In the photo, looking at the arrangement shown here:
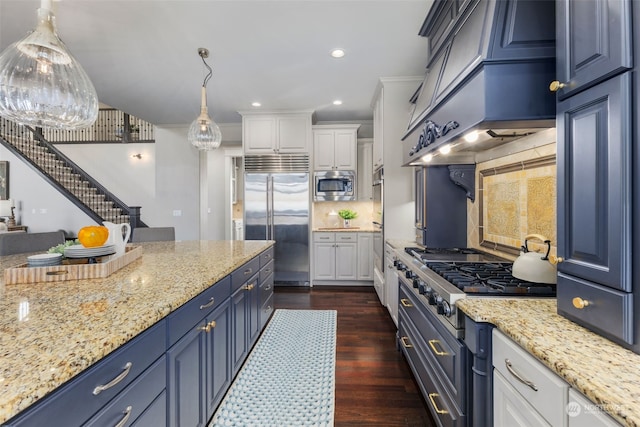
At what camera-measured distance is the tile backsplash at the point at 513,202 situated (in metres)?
1.65

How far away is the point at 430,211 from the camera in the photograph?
254 centimetres

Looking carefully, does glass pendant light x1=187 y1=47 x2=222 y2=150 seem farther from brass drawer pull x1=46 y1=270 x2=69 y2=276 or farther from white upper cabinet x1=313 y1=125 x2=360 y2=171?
white upper cabinet x1=313 y1=125 x2=360 y2=171

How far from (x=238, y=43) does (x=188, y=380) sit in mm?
2730

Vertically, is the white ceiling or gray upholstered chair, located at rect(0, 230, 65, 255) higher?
the white ceiling

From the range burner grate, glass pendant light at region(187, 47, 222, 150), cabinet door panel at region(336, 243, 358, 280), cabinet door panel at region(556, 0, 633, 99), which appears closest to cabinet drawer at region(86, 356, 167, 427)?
the range burner grate

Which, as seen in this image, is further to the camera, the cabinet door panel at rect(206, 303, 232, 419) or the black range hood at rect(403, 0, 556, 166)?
the cabinet door panel at rect(206, 303, 232, 419)

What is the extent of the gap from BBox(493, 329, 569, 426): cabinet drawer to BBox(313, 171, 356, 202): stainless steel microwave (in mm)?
3755

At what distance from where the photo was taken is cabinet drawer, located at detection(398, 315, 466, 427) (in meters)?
1.33

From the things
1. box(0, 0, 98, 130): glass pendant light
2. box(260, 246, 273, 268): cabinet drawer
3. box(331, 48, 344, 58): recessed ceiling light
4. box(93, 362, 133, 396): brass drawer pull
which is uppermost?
box(331, 48, 344, 58): recessed ceiling light

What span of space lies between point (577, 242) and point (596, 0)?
2.35ft

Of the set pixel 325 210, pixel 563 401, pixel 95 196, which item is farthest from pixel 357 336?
pixel 95 196

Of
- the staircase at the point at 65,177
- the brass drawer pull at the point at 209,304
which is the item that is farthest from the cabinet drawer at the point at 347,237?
the staircase at the point at 65,177

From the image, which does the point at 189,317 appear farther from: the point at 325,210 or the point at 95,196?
the point at 95,196

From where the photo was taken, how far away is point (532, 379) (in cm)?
85
